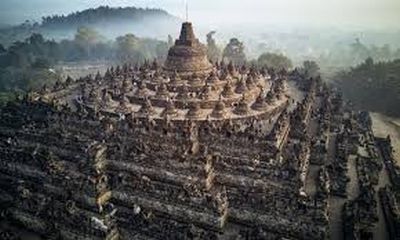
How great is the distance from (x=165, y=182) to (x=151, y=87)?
47.4 feet

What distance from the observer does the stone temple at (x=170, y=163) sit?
20.0m

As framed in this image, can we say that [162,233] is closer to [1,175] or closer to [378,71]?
[1,175]

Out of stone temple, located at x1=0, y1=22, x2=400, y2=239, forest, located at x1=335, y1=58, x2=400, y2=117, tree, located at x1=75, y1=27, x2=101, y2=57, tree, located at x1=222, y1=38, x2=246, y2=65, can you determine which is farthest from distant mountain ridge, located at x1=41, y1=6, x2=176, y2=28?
stone temple, located at x1=0, y1=22, x2=400, y2=239

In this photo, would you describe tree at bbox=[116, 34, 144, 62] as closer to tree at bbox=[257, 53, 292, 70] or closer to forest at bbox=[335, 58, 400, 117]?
tree at bbox=[257, 53, 292, 70]

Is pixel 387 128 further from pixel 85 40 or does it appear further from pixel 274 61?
pixel 85 40

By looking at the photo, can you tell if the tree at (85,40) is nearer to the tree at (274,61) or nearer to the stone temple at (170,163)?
the tree at (274,61)

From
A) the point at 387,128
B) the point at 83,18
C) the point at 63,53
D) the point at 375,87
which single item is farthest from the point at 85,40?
the point at 387,128

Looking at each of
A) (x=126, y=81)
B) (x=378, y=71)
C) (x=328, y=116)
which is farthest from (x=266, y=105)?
(x=378, y=71)

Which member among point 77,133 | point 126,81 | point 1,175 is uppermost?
point 126,81

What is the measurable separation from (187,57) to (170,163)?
16.3 metres

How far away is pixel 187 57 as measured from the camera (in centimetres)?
3781

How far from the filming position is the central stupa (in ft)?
123

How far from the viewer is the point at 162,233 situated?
1861 centimetres

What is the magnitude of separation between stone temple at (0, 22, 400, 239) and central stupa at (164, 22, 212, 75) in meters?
0.28
